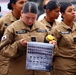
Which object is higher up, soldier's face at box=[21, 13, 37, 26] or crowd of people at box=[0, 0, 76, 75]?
soldier's face at box=[21, 13, 37, 26]

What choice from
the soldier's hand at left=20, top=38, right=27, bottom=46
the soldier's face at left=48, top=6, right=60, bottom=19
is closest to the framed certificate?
the soldier's hand at left=20, top=38, right=27, bottom=46

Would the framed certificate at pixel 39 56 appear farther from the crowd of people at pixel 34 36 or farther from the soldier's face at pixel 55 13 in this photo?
the soldier's face at pixel 55 13

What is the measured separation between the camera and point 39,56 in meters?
4.54

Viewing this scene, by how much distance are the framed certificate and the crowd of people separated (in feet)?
0.27

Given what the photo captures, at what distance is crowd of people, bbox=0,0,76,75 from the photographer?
4586mm

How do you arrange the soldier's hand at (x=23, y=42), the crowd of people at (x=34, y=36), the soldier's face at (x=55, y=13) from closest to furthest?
1. the soldier's hand at (x=23, y=42)
2. the crowd of people at (x=34, y=36)
3. the soldier's face at (x=55, y=13)

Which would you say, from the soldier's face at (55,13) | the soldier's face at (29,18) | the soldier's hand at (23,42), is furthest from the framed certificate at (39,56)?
the soldier's face at (55,13)

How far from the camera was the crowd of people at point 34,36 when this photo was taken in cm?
459

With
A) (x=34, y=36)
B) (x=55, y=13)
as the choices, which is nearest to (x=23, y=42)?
(x=34, y=36)

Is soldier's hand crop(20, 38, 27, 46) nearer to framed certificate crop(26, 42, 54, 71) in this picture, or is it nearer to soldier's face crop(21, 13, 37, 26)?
framed certificate crop(26, 42, 54, 71)

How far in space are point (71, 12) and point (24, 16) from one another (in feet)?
3.37

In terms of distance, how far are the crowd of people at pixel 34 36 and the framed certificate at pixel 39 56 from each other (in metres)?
0.08

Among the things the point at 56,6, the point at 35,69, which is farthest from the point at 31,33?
the point at 56,6

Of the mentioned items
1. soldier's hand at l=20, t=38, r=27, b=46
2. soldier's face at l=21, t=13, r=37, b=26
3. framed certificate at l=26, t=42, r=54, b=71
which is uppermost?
soldier's face at l=21, t=13, r=37, b=26
